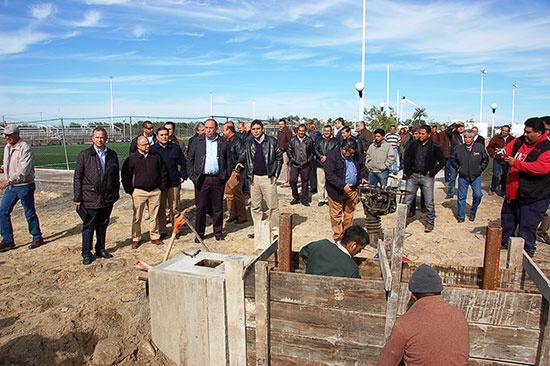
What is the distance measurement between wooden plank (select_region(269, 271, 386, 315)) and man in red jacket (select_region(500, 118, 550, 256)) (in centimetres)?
368

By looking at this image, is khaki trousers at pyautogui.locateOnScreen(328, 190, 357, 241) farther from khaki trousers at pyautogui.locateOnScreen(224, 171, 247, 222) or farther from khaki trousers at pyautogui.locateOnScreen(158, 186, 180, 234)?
khaki trousers at pyautogui.locateOnScreen(158, 186, 180, 234)

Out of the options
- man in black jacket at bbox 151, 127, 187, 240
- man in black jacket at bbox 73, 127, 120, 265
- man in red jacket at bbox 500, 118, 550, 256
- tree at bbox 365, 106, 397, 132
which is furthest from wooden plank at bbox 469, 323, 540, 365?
tree at bbox 365, 106, 397, 132

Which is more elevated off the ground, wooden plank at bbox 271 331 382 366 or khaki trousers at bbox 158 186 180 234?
khaki trousers at bbox 158 186 180 234

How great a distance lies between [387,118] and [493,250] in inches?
847

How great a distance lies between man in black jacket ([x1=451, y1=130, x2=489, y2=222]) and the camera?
7.83 m

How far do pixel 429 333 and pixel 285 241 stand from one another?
5.74 feet

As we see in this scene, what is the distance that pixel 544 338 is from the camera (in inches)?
106

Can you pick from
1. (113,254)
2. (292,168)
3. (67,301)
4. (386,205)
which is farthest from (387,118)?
(67,301)

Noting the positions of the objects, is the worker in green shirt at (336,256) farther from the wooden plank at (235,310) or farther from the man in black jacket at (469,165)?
the man in black jacket at (469,165)

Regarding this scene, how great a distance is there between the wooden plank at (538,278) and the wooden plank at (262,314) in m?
1.98

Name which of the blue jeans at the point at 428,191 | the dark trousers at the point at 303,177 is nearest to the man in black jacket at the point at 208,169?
the dark trousers at the point at 303,177

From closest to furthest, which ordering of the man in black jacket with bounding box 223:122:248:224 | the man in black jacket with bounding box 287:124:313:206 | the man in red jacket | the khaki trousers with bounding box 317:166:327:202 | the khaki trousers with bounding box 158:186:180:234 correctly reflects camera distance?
the man in red jacket → the khaki trousers with bounding box 158:186:180:234 → the man in black jacket with bounding box 223:122:248:224 → the man in black jacket with bounding box 287:124:313:206 → the khaki trousers with bounding box 317:166:327:202

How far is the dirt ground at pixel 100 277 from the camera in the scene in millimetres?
4070

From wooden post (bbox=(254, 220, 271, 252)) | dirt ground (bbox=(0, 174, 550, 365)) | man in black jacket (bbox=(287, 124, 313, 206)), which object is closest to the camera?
dirt ground (bbox=(0, 174, 550, 365))
